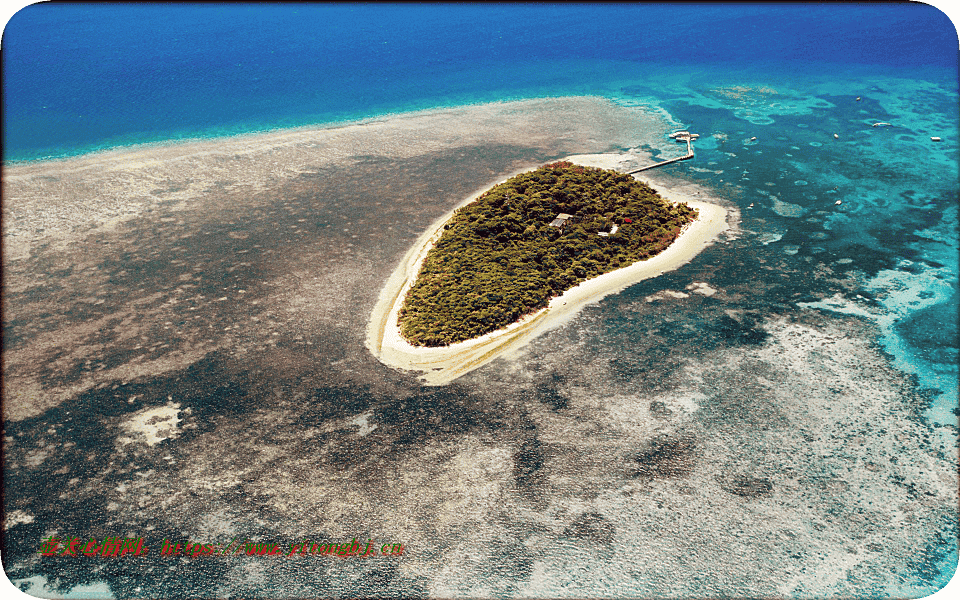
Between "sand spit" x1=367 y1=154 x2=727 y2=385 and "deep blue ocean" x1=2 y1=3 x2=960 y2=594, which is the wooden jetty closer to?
"deep blue ocean" x1=2 y1=3 x2=960 y2=594

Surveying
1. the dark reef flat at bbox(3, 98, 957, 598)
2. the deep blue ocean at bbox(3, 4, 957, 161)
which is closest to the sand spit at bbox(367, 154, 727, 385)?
the dark reef flat at bbox(3, 98, 957, 598)

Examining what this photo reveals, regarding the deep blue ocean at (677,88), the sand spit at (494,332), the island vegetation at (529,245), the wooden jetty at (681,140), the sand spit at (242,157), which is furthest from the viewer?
the wooden jetty at (681,140)

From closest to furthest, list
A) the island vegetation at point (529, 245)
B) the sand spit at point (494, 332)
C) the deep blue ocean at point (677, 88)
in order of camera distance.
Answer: the sand spit at point (494, 332)
the island vegetation at point (529, 245)
the deep blue ocean at point (677, 88)

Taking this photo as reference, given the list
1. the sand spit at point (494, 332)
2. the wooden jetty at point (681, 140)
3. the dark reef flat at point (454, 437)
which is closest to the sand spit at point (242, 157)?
the wooden jetty at point (681, 140)

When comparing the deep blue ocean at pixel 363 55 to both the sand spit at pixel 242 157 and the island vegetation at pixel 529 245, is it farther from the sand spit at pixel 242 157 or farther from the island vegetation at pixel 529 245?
the island vegetation at pixel 529 245

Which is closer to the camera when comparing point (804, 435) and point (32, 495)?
point (32, 495)

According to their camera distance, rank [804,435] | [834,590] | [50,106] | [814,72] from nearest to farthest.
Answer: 1. [834,590]
2. [804,435]
3. [50,106]
4. [814,72]

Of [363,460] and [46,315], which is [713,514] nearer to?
[363,460]

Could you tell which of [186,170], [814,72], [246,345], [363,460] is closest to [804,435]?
[363,460]
